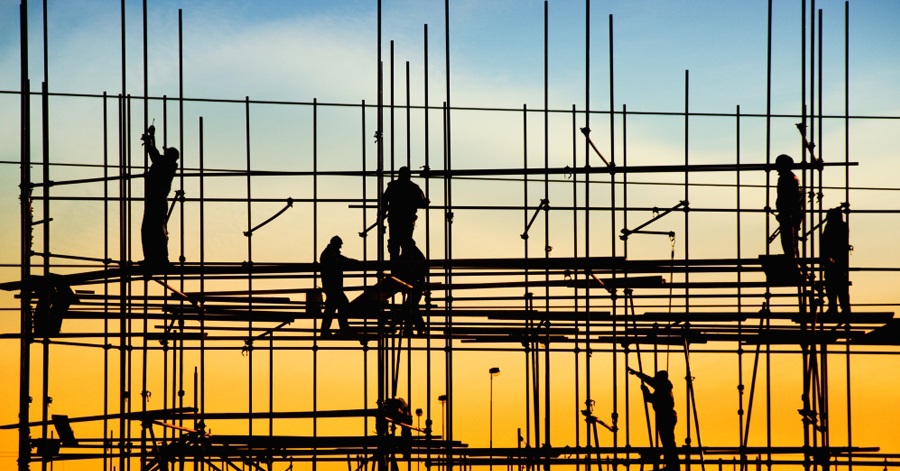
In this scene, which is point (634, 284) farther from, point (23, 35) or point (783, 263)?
point (23, 35)

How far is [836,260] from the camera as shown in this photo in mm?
17656

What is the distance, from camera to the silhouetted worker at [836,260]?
1698cm

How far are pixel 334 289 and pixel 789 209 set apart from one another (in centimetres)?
512

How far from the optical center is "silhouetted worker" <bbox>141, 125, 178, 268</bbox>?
54.5 feet

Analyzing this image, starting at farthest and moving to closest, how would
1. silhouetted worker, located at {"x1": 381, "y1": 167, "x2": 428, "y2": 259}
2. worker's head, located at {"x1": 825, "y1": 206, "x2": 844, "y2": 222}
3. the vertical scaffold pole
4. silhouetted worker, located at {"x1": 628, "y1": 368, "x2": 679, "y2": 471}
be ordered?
worker's head, located at {"x1": 825, "y1": 206, "x2": 844, "y2": 222}, silhouetted worker, located at {"x1": 381, "y1": 167, "x2": 428, "y2": 259}, silhouetted worker, located at {"x1": 628, "y1": 368, "x2": 679, "y2": 471}, the vertical scaffold pole

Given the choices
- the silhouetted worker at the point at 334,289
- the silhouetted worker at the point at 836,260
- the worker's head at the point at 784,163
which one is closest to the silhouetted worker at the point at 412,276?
the silhouetted worker at the point at 334,289

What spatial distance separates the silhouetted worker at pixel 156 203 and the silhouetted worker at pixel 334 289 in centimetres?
180

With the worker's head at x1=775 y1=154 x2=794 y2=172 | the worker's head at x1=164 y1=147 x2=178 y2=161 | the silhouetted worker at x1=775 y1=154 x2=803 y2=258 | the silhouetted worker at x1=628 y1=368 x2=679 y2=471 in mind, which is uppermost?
the worker's head at x1=164 y1=147 x2=178 y2=161

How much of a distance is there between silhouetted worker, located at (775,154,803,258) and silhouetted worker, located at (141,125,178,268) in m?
6.68

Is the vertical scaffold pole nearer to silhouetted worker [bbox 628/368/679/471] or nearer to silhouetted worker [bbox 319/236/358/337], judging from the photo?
silhouetted worker [bbox 319/236/358/337]

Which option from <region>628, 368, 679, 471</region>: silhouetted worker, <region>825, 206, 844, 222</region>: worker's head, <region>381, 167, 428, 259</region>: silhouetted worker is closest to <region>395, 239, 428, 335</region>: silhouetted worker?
<region>381, 167, 428, 259</region>: silhouetted worker

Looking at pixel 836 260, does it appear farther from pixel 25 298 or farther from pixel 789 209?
pixel 25 298

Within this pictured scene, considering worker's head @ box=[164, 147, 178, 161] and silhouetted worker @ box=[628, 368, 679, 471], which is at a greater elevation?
worker's head @ box=[164, 147, 178, 161]

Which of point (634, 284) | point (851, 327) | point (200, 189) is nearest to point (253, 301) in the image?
point (200, 189)
